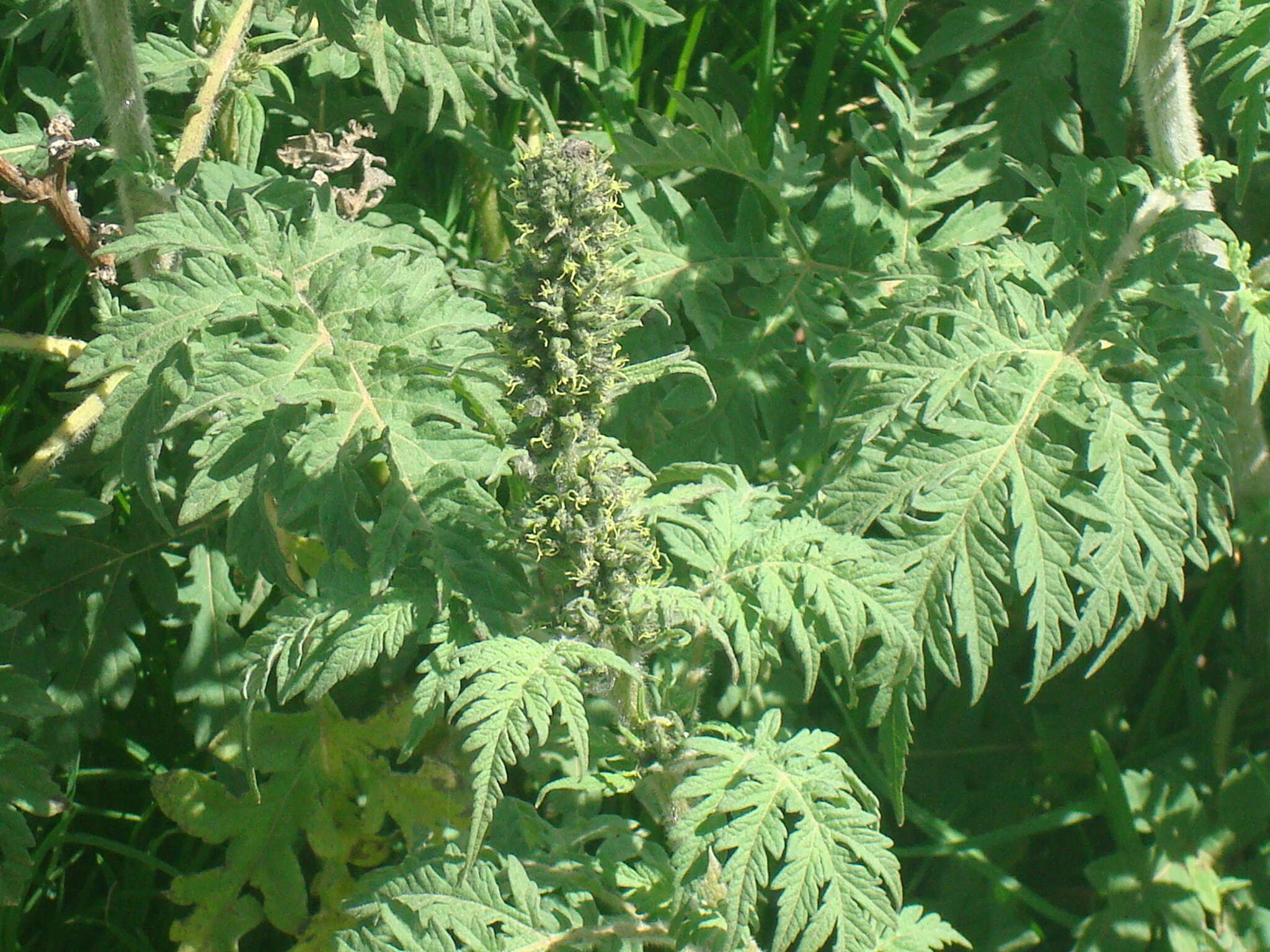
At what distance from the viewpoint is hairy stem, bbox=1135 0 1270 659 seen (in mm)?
2373

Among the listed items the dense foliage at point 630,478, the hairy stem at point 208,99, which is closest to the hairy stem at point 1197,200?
the dense foliage at point 630,478

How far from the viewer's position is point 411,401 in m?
1.71

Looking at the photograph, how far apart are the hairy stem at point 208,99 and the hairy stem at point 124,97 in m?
0.12

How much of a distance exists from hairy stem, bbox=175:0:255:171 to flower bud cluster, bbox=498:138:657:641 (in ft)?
3.32

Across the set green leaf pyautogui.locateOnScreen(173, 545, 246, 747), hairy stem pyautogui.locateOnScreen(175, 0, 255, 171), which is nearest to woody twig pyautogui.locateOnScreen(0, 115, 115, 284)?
hairy stem pyautogui.locateOnScreen(175, 0, 255, 171)

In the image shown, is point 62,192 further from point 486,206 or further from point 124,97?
point 486,206

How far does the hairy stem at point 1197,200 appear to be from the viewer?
2373mm

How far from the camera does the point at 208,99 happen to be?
2318mm

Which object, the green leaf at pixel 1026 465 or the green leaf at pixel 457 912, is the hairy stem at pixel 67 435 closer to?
the green leaf at pixel 457 912

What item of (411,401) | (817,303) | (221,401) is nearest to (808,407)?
(817,303)

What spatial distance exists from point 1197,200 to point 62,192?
2083mm

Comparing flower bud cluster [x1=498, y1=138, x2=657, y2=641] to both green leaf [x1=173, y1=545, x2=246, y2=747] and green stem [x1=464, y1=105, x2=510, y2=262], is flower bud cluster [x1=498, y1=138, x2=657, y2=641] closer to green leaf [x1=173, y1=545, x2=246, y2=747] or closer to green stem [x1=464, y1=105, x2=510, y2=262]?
green leaf [x1=173, y1=545, x2=246, y2=747]

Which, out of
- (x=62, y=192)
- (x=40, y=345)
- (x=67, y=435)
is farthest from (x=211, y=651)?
(x=62, y=192)

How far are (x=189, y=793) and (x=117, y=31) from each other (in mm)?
1360
